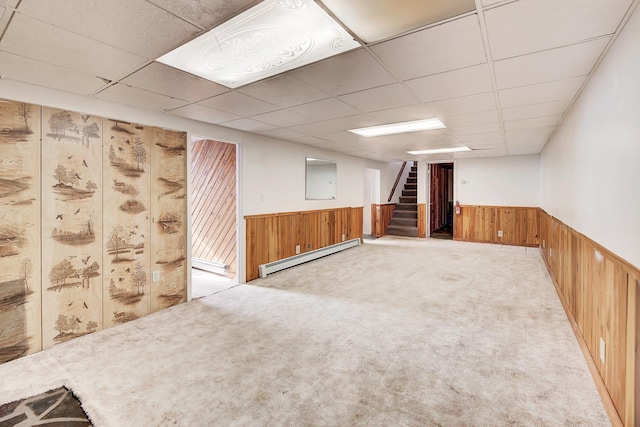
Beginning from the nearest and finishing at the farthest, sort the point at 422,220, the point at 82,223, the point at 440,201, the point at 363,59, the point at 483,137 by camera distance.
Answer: the point at 363,59
the point at 82,223
the point at 483,137
the point at 422,220
the point at 440,201

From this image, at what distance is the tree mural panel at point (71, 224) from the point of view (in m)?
2.51

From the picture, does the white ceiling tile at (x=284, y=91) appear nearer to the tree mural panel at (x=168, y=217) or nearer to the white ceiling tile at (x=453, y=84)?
the white ceiling tile at (x=453, y=84)

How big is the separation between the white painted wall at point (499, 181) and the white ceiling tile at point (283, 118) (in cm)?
579

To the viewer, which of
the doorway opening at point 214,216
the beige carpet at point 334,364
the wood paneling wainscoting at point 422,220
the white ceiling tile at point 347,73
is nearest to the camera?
the beige carpet at point 334,364

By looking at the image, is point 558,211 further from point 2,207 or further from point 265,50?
point 2,207

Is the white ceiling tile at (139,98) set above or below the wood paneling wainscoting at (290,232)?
above

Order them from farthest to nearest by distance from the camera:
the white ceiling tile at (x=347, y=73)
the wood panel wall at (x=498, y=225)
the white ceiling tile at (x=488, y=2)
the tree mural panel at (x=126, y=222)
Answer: the wood panel wall at (x=498, y=225), the tree mural panel at (x=126, y=222), the white ceiling tile at (x=347, y=73), the white ceiling tile at (x=488, y=2)

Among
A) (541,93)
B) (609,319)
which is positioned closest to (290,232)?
(541,93)

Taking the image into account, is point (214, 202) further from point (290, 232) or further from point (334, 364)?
point (334, 364)

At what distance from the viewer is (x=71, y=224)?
104 inches

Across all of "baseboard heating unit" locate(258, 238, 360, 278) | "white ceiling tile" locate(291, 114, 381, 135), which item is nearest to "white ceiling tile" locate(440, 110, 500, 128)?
"white ceiling tile" locate(291, 114, 381, 135)

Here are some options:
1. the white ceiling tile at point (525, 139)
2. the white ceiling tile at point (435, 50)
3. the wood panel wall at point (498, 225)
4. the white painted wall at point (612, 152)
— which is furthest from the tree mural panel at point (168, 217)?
the wood panel wall at point (498, 225)

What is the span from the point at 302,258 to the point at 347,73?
3.70 metres

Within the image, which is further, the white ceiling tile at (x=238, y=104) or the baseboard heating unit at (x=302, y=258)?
the baseboard heating unit at (x=302, y=258)
